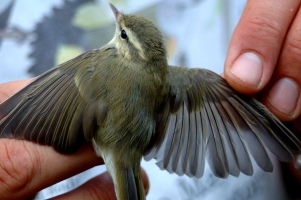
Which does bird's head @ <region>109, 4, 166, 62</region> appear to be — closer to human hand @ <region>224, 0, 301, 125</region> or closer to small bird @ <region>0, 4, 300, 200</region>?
small bird @ <region>0, 4, 300, 200</region>

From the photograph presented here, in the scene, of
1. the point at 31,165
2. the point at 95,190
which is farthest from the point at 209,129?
the point at 31,165

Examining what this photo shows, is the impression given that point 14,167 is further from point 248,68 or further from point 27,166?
point 248,68

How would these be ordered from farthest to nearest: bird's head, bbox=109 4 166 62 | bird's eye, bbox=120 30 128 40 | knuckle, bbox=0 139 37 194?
bird's eye, bbox=120 30 128 40 → bird's head, bbox=109 4 166 62 → knuckle, bbox=0 139 37 194

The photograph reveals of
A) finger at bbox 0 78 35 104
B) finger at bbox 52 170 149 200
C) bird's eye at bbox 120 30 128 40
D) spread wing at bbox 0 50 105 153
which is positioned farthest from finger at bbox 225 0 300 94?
finger at bbox 0 78 35 104

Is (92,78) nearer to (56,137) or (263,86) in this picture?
(56,137)

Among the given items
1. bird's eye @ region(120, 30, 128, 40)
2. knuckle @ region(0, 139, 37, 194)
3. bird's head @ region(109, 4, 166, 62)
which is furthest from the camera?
bird's eye @ region(120, 30, 128, 40)

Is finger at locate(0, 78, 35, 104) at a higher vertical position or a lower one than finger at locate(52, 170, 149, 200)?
higher

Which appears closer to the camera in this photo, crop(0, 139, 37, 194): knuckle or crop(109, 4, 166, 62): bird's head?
crop(0, 139, 37, 194): knuckle
